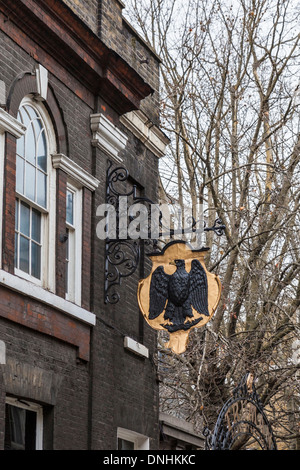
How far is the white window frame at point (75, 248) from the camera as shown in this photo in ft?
43.0

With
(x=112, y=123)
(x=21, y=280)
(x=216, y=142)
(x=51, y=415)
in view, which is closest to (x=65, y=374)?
(x=51, y=415)

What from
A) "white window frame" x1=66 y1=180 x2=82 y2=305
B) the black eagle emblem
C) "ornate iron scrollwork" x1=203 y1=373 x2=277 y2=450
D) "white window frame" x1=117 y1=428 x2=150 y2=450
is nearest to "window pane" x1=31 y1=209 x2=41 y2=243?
"white window frame" x1=66 y1=180 x2=82 y2=305

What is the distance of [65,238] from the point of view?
12.7 metres

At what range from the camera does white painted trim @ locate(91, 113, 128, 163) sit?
14.1m

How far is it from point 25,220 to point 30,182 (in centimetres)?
55

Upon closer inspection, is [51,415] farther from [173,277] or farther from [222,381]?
[222,381]

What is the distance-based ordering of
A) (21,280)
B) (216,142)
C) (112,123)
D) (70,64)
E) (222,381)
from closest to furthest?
(21,280) → (70,64) → (112,123) → (222,381) → (216,142)

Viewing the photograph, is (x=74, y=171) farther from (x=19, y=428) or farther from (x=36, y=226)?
(x=19, y=428)

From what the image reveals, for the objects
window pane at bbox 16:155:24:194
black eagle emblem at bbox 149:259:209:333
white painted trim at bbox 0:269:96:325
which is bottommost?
white painted trim at bbox 0:269:96:325

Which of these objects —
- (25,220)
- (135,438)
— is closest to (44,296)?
(25,220)

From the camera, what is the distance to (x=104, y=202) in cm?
1420

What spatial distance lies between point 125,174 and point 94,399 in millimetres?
3536

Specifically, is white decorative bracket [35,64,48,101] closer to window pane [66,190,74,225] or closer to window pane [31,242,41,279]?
window pane [66,190,74,225]

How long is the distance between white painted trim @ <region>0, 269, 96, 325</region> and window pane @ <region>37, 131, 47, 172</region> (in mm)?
1889
